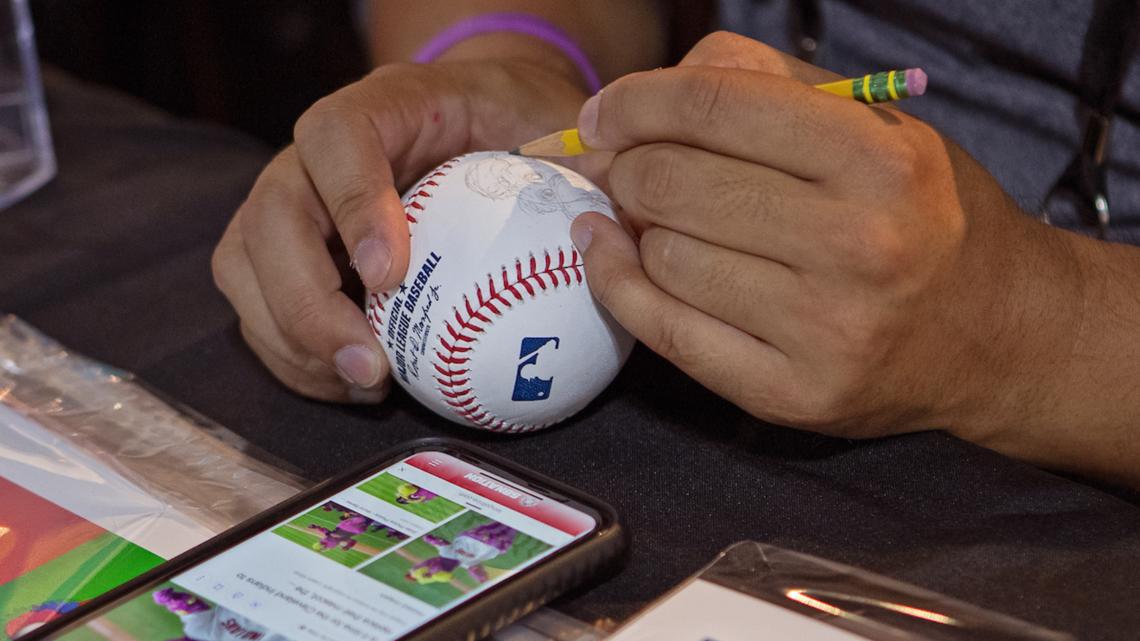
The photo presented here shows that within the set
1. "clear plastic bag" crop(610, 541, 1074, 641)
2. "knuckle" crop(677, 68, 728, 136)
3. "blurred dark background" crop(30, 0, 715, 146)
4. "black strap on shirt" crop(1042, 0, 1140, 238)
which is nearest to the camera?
"clear plastic bag" crop(610, 541, 1074, 641)

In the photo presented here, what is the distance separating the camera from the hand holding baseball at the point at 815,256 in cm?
60

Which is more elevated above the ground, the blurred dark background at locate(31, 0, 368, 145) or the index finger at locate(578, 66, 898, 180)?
the index finger at locate(578, 66, 898, 180)

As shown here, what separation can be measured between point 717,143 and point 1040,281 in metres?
0.24

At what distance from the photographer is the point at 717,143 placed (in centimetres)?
62

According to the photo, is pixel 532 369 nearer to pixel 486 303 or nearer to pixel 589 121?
pixel 486 303

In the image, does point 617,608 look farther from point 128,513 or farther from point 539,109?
point 539,109

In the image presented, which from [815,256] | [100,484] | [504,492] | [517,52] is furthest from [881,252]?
[517,52]

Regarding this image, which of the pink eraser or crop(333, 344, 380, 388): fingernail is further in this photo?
crop(333, 344, 380, 388): fingernail

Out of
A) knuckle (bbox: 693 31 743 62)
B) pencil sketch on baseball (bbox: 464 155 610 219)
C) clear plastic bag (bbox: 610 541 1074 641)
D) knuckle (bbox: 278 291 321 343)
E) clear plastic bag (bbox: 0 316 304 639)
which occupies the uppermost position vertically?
knuckle (bbox: 693 31 743 62)

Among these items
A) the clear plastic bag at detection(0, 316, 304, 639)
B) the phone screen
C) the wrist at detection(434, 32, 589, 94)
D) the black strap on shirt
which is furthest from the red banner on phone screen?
the black strap on shirt

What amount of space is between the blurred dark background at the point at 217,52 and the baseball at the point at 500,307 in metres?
1.99

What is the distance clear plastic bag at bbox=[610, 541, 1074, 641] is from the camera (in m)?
0.52

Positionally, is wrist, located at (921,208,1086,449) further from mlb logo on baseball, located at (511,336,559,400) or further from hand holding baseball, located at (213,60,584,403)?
hand holding baseball, located at (213,60,584,403)

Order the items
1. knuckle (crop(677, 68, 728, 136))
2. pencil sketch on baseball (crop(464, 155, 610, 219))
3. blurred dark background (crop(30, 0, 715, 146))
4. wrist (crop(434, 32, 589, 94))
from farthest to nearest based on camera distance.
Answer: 1. blurred dark background (crop(30, 0, 715, 146))
2. wrist (crop(434, 32, 589, 94))
3. pencil sketch on baseball (crop(464, 155, 610, 219))
4. knuckle (crop(677, 68, 728, 136))
